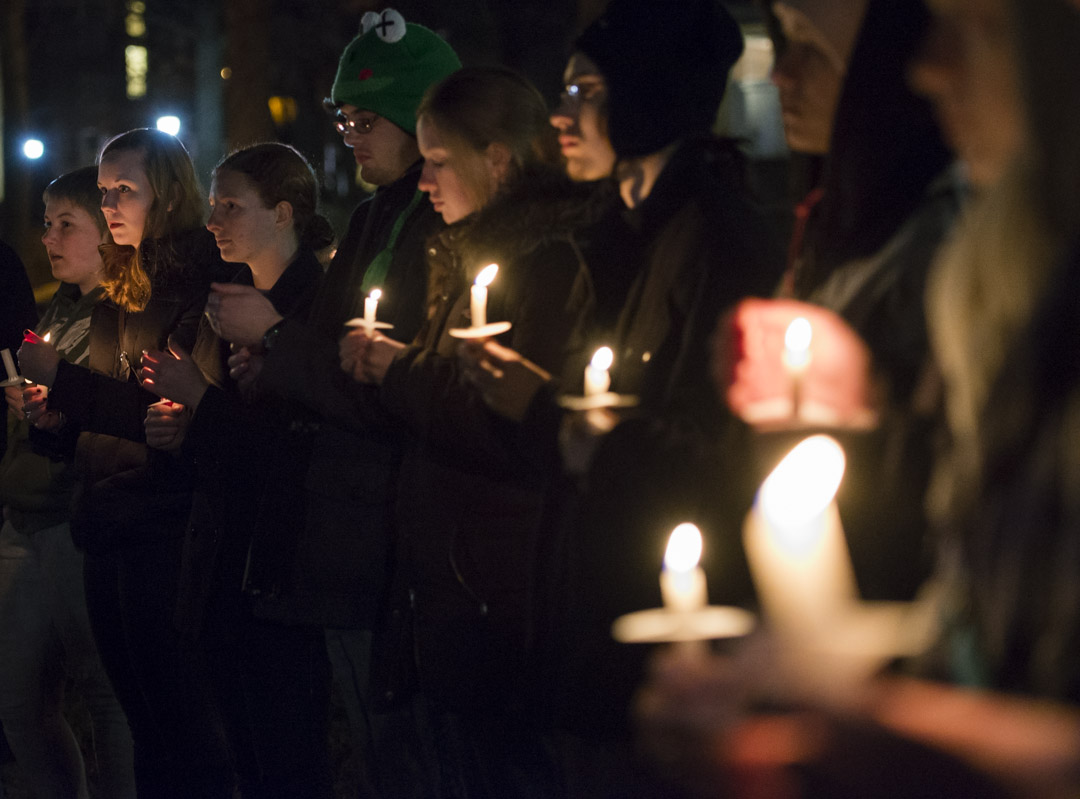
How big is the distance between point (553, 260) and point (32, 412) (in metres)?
2.12

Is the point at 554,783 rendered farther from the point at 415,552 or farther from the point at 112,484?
the point at 112,484

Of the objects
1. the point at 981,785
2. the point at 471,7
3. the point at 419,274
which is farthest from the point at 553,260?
the point at 471,7

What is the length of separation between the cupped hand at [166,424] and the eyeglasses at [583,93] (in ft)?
5.56

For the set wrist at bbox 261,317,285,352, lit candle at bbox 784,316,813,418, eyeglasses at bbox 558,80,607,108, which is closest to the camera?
lit candle at bbox 784,316,813,418

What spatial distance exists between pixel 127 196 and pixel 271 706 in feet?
5.80

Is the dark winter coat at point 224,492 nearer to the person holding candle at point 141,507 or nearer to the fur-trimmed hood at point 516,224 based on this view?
the person holding candle at point 141,507

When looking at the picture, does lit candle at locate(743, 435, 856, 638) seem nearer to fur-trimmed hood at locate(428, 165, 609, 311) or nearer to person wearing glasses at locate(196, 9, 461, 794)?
fur-trimmed hood at locate(428, 165, 609, 311)

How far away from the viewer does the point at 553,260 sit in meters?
2.98

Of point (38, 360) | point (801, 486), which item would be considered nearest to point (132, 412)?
point (38, 360)

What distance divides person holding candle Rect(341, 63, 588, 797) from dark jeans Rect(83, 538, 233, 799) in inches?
41.9

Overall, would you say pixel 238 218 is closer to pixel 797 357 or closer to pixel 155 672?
pixel 155 672

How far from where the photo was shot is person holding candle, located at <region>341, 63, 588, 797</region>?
289 cm

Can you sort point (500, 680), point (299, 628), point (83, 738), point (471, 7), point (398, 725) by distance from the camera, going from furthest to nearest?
point (471, 7)
point (83, 738)
point (299, 628)
point (398, 725)
point (500, 680)

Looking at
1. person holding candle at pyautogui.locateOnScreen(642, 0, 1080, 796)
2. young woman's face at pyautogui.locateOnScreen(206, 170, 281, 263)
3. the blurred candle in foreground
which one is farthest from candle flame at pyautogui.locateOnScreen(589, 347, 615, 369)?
young woman's face at pyautogui.locateOnScreen(206, 170, 281, 263)
